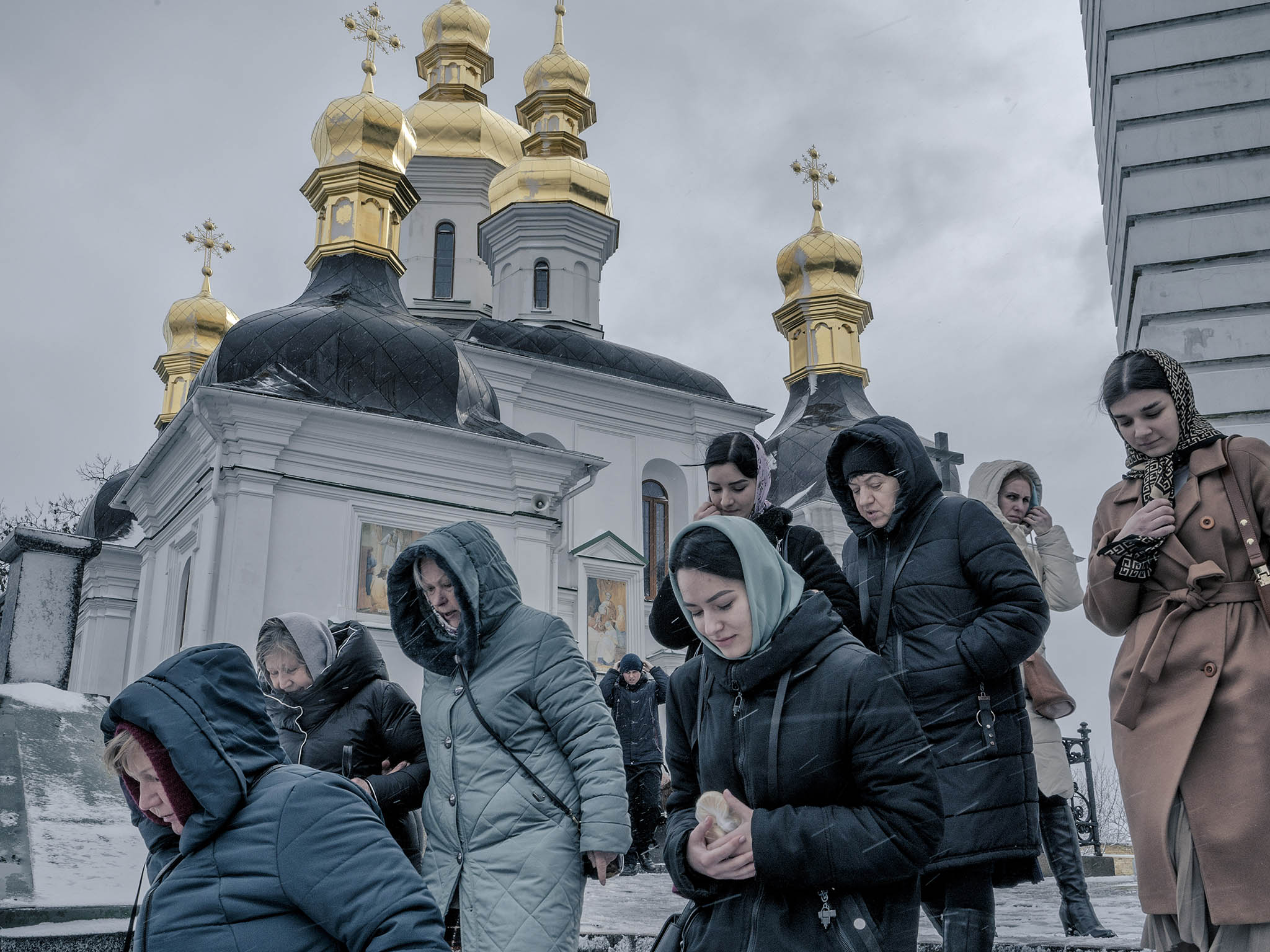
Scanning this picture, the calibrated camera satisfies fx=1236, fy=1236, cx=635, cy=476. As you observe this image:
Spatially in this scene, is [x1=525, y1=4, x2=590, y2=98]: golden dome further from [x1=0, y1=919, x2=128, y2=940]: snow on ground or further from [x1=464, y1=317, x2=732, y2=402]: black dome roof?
[x1=0, y1=919, x2=128, y2=940]: snow on ground

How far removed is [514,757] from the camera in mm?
3344

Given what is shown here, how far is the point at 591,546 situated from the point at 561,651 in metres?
17.4

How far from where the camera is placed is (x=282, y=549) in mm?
15461

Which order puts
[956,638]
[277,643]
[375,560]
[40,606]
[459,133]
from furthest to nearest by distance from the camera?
[459,133]
[375,560]
[40,606]
[277,643]
[956,638]

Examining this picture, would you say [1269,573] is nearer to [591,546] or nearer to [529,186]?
[591,546]

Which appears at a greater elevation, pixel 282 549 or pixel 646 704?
pixel 282 549

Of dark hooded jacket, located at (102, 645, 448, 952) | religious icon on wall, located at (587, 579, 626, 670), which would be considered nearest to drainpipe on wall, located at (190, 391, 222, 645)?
religious icon on wall, located at (587, 579, 626, 670)

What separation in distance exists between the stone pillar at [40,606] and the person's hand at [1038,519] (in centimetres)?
614

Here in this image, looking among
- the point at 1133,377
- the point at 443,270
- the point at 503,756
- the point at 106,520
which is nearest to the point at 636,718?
the point at 503,756

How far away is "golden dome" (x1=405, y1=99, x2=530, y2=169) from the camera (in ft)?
96.1

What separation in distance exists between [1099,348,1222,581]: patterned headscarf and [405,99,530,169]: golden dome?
27.1 metres

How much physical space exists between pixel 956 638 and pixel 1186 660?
0.54 m

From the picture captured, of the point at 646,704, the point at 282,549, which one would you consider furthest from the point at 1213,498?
the point at 282,549

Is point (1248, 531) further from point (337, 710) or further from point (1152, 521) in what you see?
point (337, 710)
